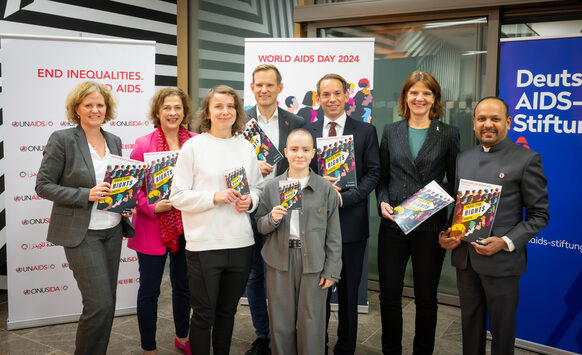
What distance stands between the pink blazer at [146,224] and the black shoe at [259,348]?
0.91 m

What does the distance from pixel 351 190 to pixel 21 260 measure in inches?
102

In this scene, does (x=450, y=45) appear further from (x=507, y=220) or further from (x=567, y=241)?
(x=507, y=220)

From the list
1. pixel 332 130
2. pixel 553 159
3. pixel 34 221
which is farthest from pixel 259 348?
pixel 553 159

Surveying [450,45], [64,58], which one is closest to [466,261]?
[450,45]

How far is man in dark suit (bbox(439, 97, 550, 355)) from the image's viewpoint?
7.48ft

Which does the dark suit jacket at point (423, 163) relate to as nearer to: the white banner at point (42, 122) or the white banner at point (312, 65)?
the white banner at point (312, 65)

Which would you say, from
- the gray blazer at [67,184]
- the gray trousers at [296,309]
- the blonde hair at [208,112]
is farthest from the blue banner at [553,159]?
the gray blazer at [67,184]

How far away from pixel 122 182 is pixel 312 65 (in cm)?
204

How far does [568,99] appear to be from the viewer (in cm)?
306

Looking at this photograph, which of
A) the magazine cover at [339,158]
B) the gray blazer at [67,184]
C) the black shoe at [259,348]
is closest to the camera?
the gray blazer at [67,184]

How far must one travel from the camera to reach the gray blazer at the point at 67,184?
239 centimetres

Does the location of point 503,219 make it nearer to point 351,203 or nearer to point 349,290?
point 351,203

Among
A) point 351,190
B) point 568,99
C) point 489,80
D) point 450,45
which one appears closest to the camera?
point 351,190

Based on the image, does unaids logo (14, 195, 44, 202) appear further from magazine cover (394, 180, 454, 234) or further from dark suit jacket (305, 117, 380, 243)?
magazine cover (394, 180, 454, 234)
